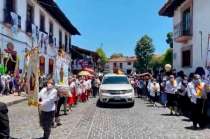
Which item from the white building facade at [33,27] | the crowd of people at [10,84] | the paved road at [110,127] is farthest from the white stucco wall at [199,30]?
the crowd of people at [10,84]

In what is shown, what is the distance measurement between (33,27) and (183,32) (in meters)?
10.2

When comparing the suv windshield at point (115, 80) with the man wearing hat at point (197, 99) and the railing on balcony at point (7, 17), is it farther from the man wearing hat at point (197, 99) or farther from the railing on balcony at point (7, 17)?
the man wearing hat at point (197, 99)

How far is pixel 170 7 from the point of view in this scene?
2778 cm

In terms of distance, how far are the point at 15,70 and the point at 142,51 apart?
56.3 meters

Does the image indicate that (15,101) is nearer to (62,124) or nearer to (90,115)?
(90,115)

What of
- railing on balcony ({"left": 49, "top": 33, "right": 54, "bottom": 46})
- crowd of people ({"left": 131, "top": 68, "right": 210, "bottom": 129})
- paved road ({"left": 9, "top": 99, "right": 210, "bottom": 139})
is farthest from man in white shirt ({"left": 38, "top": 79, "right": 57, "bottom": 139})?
railing on balcony ({"left": 49, "top": 33, "right": 54, "bottom": 46})

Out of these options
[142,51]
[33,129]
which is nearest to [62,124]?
[33,129]

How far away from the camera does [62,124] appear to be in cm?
1360

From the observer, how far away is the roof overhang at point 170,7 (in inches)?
1029

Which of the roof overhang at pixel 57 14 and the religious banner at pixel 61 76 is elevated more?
the roof overhang at pixel 57 14

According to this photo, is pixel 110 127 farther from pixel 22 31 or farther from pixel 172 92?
pixel 22 31

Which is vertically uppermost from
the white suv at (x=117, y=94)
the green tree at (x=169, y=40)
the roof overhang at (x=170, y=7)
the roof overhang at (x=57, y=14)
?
the green tree at (x=169, y=40)

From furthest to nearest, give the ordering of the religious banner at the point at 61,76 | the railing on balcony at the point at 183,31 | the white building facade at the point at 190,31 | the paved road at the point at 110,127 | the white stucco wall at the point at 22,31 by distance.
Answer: the railing on balcony at the point at 183,31
the white stucco wall at the point at 22,31
the white building facade at the point at 190,31
the religious banner at the point at 61,76
the paved road at the point at 110,127

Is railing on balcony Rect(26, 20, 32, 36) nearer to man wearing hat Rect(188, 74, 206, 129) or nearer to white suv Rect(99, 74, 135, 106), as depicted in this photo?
white suv Rect(99, 74, 135, 106)
